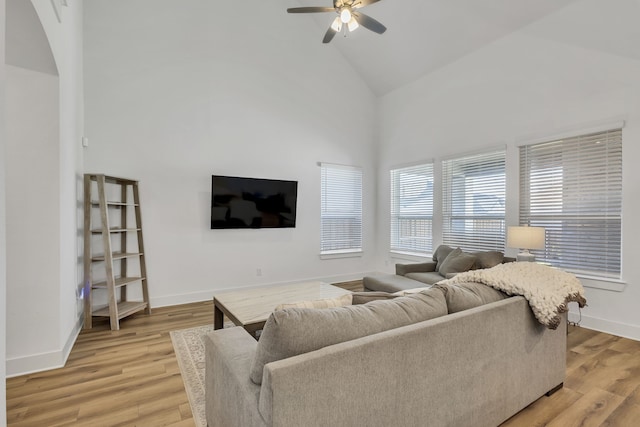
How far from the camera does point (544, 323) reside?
182 cm

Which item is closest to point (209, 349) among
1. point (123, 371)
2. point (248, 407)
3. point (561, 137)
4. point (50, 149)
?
point (248, 407)

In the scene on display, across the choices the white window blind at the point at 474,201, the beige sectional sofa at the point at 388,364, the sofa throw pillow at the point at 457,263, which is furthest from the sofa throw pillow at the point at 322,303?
the white window blind at the point at 474,201

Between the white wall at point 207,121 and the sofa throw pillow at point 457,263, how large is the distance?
82.3 inches

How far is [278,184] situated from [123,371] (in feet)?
10.3

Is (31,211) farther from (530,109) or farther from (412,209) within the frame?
(530,109)

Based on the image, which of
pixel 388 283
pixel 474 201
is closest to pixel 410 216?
pixel 474 201

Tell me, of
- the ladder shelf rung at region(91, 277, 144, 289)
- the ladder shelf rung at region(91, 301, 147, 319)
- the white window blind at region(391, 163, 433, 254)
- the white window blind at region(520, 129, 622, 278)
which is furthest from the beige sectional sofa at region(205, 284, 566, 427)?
the white window blind at region(391, 163, 433, 254)

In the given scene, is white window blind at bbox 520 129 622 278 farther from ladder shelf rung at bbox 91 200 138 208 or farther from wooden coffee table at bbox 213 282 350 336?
ladder shelf rung at bbox 91 200 138 208

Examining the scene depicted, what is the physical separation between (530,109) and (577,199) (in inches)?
49.2

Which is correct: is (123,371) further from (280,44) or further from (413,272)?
(280,44)

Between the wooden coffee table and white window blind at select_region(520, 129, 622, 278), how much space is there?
2745 millimetres

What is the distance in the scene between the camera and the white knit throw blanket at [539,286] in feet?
6.02

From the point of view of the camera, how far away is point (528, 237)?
134 inches

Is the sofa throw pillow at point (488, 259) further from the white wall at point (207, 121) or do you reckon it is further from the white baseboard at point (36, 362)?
the white baseboard at point (36, 362)
